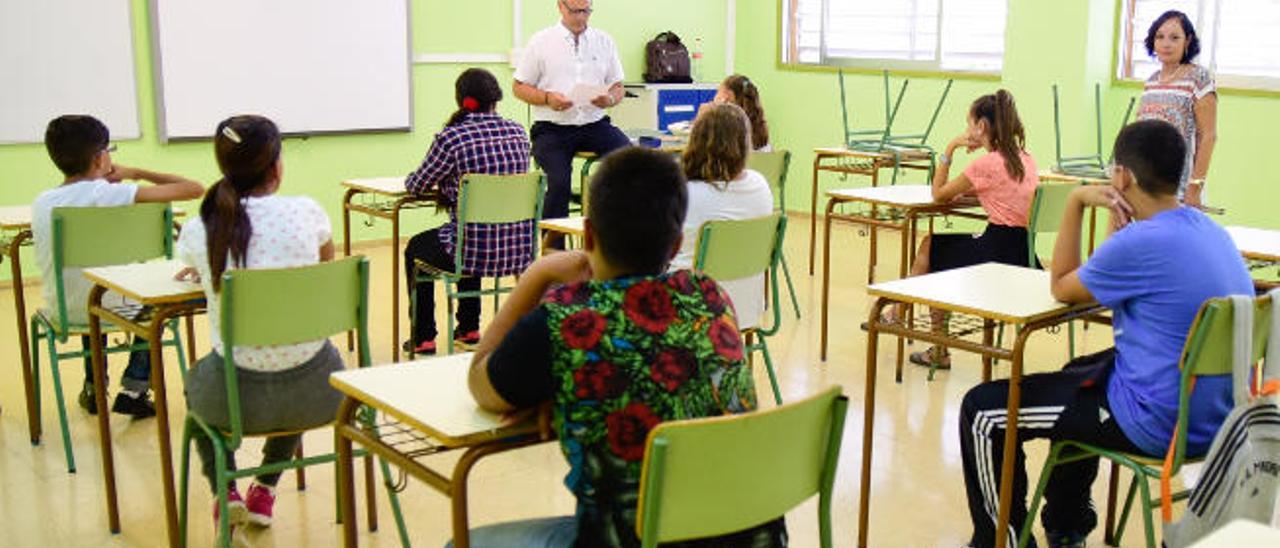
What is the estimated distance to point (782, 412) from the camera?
181 centimetres

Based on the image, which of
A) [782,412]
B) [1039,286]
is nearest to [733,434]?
[782,412]

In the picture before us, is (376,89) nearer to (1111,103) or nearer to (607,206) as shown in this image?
(1111,103)

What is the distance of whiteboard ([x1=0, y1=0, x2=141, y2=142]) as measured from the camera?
6246mm

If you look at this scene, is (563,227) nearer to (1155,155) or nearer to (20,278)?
(20,278)

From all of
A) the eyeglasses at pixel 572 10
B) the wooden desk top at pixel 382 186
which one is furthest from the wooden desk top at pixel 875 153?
the wooden desk top at pixel 382 186

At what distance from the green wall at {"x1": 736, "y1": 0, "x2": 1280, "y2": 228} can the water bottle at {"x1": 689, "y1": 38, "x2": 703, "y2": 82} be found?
0.39 metres

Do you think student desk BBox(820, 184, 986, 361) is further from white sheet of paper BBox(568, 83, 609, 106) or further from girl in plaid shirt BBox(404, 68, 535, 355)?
white sheet of paper BBox(568, 83, 609, 106)

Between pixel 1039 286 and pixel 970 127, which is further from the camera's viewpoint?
pixel 970 127

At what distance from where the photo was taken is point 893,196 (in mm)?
5172

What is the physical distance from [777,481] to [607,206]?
484 mm

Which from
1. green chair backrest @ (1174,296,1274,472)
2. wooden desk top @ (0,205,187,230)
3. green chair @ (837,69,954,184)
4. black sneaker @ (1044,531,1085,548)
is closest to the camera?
green chair backrest @ (1174,296,1274,472)

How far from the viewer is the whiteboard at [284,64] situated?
267 inches

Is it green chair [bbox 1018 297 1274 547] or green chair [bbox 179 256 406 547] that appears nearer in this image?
green chair [bbox 1018 297 1274 547]

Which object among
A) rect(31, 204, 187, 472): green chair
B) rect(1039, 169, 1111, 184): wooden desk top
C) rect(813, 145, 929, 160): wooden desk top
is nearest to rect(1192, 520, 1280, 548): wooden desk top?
rect(31, 204, 187, 472): green chair
